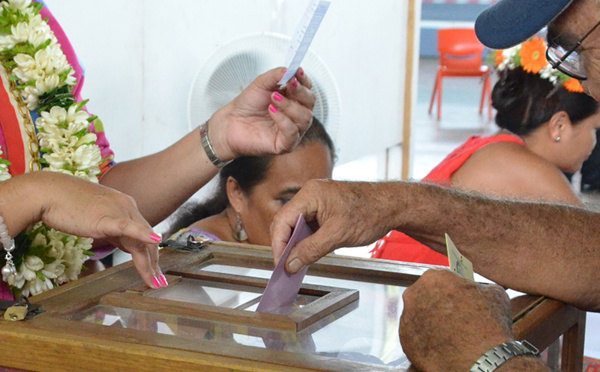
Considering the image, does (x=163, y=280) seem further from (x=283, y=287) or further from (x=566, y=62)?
(x=566, y=62)

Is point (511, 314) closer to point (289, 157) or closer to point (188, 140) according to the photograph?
point (188, 140)

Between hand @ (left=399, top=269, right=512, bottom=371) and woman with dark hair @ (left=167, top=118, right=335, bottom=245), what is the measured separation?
135 centimetres

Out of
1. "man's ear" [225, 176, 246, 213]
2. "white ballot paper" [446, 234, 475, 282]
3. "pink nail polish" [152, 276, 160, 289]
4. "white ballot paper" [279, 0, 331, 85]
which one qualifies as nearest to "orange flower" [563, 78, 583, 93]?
"man's ear" [225, 176, 246, 213]

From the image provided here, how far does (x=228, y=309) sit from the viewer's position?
1097 mm

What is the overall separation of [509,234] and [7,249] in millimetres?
820

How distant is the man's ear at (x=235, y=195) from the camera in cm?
245

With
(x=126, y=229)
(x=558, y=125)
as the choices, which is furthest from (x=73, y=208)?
(x=558, y=125)

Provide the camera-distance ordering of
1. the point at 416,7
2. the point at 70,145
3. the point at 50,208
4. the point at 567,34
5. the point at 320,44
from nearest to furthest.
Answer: the point at 50,208 → the point at 567,34 → the point at 70,145 → the point at 320,44 → the point at 416,7

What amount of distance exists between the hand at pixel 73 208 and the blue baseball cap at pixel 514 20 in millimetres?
663

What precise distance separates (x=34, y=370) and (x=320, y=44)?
3.67 m

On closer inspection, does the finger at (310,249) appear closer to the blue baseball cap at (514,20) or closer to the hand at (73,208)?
the hand at (73,208)

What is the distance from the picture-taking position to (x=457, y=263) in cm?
108

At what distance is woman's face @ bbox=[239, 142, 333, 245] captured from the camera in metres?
2.38

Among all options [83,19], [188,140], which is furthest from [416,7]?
[188,140]
